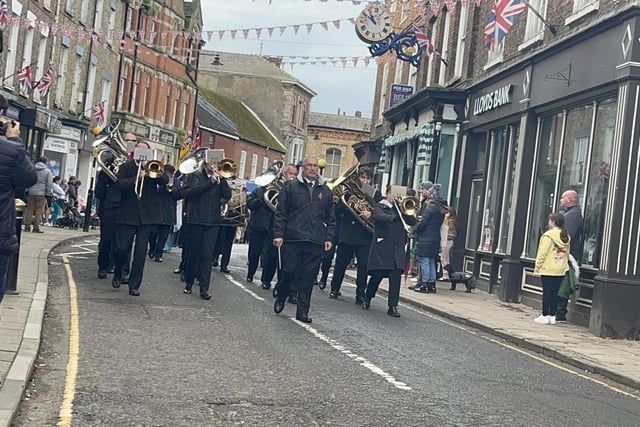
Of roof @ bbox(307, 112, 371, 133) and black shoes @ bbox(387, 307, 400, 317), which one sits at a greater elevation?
roof @ bbox(307, 112, 371, 133)

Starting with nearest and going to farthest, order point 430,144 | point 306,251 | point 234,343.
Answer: point 234,343 → point 306,251 → point 430,144

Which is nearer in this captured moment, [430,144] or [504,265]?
[504,265]

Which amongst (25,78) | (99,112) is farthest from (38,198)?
(99,112)

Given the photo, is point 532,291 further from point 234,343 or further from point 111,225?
point 234,343

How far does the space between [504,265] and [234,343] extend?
11.0 metres

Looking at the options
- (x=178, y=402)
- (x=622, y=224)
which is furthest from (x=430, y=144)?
(x=178, y=402)

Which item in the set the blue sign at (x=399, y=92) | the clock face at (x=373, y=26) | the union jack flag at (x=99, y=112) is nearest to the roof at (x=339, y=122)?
the union jack flag at (x=99, y=112)

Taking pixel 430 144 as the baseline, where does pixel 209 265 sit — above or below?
below

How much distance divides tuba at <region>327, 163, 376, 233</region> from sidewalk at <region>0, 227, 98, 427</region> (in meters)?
4.27

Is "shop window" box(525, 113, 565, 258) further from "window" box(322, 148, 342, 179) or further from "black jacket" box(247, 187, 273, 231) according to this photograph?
"window" box(322, 148, 342, 179)

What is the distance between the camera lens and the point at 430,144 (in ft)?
90.3

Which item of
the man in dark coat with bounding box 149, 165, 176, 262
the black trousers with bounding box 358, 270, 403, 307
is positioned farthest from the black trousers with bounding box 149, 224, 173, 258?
the black trousers with bounding box 358, 270, 403, 307

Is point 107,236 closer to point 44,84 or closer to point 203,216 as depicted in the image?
point 203,216

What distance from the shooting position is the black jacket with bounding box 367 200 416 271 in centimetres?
1454
